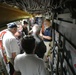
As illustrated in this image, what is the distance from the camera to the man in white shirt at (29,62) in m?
2.19

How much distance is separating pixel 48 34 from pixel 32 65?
253cm

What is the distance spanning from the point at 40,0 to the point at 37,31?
2320 mm

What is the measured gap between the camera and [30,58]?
2219mm

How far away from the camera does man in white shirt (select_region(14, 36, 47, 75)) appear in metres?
2.19

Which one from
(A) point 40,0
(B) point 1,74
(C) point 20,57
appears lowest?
(B) point 1,74

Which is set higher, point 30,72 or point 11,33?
point 11,33

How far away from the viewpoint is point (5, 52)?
363cm

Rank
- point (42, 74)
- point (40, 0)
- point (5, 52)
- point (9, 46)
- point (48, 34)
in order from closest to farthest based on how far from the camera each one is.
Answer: point (40, 0) → point (42, 74) → point (9, 46) → point (5, 52) → point (48, 34)

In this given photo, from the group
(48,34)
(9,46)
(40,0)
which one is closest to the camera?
(40,0)

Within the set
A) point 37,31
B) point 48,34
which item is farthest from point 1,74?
point 48,34

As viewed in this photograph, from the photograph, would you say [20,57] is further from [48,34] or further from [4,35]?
[48,34]

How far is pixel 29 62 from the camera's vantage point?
87.1 inches

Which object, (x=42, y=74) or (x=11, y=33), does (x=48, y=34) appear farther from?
(x=42, y=74)

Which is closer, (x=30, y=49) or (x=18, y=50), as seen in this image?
(x=30, y=49)
